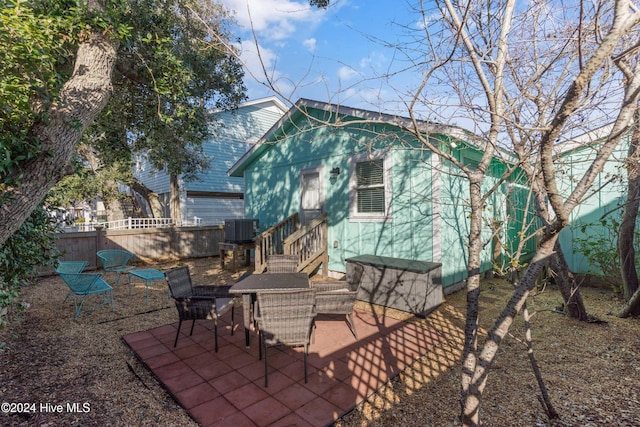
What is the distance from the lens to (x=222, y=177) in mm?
15625

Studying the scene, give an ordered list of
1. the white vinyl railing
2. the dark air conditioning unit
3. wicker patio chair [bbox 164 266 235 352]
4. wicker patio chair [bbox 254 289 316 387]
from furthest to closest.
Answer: the white vinyl railing, the dark air conditioning unit, wicker patio chair [bbox 164 266 235 352], wicker patio chair [bbox 254 289 316 387]

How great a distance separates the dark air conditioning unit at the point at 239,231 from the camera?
351 inches

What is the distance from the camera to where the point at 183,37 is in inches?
300

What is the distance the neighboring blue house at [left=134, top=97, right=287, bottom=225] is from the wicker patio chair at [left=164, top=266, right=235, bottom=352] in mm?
10969

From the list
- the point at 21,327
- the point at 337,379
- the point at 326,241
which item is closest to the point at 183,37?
the point at 326,241

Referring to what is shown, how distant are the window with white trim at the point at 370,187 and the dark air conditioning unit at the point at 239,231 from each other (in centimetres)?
365

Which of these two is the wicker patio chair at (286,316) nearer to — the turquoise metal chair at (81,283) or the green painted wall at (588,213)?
the turquoise metal chair at (81,283)

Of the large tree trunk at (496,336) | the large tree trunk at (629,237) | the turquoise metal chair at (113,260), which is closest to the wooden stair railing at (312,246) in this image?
the turquoise metal chair at (113,260)

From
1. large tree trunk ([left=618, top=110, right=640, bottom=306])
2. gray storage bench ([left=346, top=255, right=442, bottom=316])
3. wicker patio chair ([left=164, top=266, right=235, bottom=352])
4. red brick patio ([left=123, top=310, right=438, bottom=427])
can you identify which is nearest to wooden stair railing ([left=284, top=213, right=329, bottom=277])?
gray storage bench ([left=346, top=255, right=442, bottom=316])

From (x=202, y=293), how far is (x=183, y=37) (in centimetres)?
683

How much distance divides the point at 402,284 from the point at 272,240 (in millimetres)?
3900

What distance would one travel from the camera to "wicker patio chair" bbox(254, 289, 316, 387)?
3.08 metres

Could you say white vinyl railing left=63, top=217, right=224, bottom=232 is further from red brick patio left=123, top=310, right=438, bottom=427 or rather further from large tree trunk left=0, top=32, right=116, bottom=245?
red brick patio left=123, top=310, right=438, bottom=427

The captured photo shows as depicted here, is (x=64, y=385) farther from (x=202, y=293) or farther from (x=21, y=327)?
(x=21, y=327)
